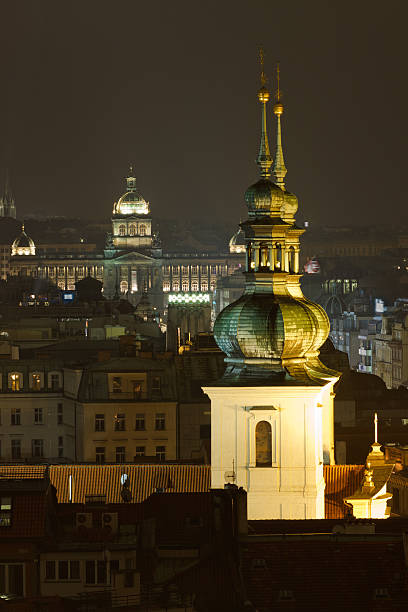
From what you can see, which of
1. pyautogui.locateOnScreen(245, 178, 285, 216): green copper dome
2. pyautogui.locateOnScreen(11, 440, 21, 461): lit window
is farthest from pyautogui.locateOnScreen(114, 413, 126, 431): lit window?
pyautogui.locateOnScreen(245, 178, 285, 216): green copper dome

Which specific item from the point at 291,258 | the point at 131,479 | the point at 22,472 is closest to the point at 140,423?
the point at 131,479

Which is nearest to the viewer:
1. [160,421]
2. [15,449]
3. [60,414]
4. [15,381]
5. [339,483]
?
[339,483]

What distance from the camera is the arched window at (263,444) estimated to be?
59.5 meters

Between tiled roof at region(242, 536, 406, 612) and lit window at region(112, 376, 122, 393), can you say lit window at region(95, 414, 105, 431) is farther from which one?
tiled roof at region(242, 536, 406, 612)

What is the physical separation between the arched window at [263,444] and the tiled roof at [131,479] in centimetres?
436

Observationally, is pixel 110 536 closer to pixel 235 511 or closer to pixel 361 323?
pixel 235 511

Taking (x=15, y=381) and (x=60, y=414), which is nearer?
(x=60, y=414)

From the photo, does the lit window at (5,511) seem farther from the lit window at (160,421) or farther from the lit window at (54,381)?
the lit window at (54,381)

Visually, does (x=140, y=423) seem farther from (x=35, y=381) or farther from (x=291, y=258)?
(x=291, y=258)

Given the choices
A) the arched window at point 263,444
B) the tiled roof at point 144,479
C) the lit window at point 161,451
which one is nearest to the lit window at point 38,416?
the lit window at point 161,451

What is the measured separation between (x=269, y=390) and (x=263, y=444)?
4.73 ft

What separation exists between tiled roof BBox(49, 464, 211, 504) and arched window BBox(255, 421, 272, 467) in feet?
14.3

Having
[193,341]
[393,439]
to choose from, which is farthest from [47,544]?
[193,341]

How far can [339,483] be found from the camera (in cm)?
6278
